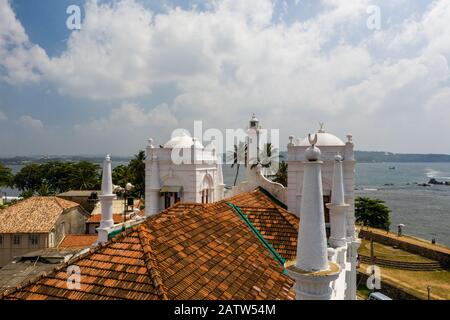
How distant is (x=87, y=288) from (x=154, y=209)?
14.9 m

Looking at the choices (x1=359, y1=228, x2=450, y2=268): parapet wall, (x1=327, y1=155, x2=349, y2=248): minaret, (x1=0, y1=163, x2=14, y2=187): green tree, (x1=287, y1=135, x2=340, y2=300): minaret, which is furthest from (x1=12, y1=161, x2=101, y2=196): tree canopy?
(x1=287, y1=135, x2=340, y2=300): minaret

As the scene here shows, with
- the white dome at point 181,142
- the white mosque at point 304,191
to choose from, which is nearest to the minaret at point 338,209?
the white mosque at point 304,191

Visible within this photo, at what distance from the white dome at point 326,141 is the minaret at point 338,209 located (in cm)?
434

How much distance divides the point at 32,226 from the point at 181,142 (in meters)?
24.1

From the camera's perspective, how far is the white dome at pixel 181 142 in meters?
22.4

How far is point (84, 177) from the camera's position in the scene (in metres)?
79.5

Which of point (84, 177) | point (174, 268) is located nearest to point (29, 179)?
point (84, 177)

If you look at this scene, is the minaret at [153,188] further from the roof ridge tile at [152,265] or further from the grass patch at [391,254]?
the grass patch at [391,254]

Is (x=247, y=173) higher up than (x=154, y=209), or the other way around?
(x=247, y=173)

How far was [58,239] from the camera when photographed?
126ft

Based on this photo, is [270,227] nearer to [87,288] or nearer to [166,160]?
[87,288]

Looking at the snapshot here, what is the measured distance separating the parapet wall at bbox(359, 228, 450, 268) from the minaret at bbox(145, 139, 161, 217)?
3691cm
